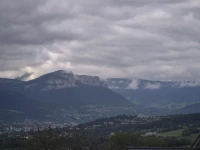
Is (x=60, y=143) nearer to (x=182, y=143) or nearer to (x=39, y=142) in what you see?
(x=39, y=142)

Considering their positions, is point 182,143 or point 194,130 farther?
point 194,130

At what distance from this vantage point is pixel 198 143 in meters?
53.9

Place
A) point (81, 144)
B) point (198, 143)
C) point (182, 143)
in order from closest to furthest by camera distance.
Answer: point (198, 143) < point (81, 144) < point (182, 143)

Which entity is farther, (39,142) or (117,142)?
(117,142)

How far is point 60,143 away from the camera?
81875mm

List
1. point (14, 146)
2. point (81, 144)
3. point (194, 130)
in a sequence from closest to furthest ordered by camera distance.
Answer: point (81, 144) < point (14, 146) < point (194, 130)

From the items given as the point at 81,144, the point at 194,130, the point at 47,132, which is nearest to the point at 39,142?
the point at 47,132

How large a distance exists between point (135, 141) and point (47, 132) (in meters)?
26.9

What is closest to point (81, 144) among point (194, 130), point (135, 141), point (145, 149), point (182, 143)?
point (135, 141)

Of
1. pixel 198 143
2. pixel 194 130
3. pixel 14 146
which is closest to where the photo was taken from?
pixel 198 143

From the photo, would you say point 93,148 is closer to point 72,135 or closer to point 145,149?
point 72,135

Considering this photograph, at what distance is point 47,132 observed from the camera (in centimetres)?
8194

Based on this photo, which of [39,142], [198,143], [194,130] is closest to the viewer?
[198,143]

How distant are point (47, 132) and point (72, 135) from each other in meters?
20.3
